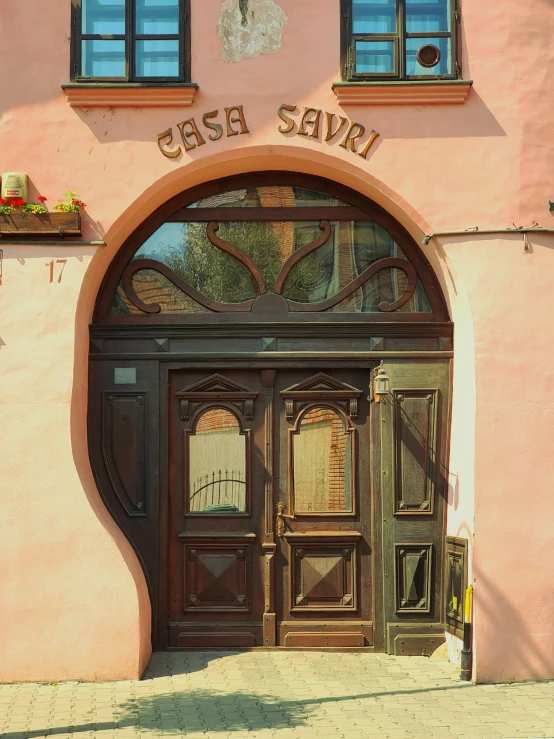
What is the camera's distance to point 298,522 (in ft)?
30.8

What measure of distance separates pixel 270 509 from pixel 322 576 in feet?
2.50

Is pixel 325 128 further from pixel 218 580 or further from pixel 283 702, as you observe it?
pixel 283 702

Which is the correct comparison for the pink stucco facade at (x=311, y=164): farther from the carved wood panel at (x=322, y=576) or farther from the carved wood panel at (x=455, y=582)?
the carved wood panel at (x=322, y=576)

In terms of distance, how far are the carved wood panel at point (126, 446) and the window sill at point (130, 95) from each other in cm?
255

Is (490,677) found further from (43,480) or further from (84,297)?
(84,297)

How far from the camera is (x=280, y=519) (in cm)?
938

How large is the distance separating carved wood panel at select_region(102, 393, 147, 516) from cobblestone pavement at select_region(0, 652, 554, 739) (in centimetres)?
143

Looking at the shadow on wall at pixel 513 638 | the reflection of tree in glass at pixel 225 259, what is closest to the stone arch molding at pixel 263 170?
the reflection of tree in glass at pixel 225 259

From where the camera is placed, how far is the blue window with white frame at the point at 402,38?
29.6 ft

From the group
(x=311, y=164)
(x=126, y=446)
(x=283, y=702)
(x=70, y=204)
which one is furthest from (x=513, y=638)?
(x=70, y=204)

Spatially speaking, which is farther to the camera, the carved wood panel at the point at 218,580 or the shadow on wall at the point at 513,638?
the carved wood panel at the point at 218,580

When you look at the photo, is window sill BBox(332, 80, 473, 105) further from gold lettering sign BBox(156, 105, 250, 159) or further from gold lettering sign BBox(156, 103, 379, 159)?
gold lettering sign BBox(156, 105, 250, 159)

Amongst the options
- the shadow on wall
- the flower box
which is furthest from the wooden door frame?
the flower box

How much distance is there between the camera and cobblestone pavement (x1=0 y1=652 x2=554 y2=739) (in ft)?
23.3
